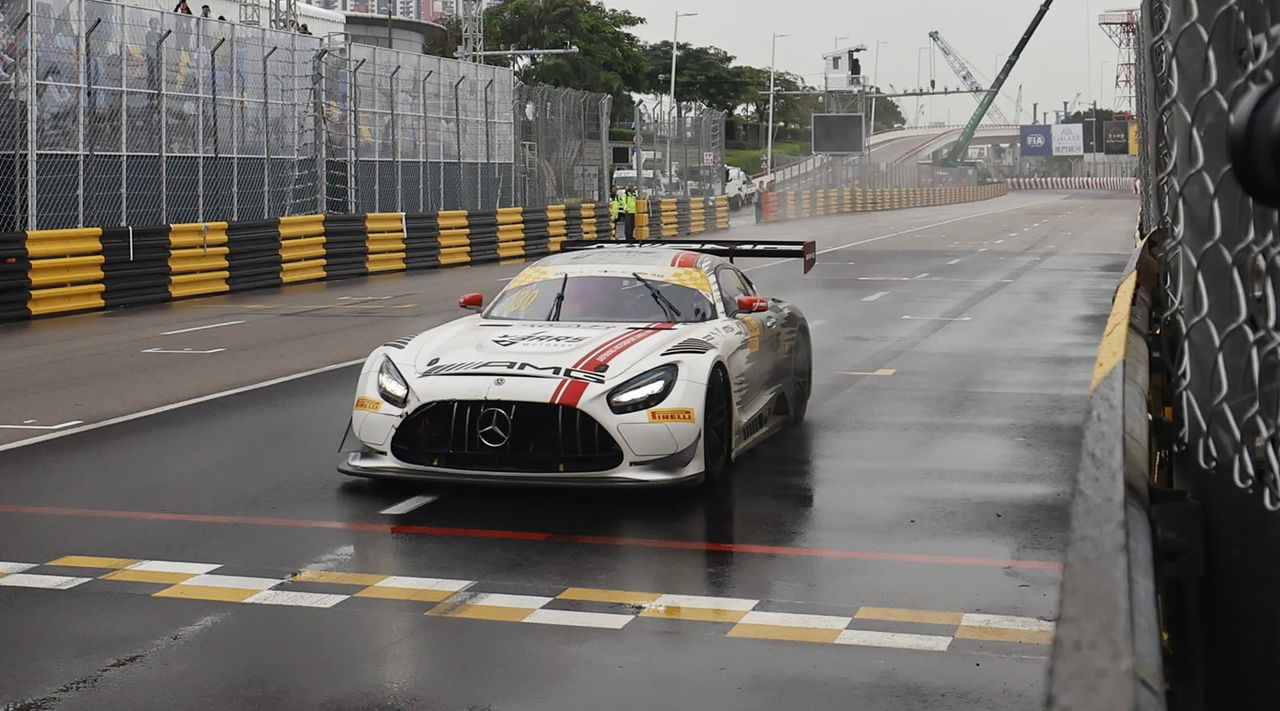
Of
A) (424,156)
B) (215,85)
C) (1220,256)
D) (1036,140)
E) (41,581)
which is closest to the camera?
(1220,256)

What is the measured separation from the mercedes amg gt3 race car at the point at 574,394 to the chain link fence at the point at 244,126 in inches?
573

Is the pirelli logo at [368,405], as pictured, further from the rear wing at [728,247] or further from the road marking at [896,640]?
the road marking at [896,640]

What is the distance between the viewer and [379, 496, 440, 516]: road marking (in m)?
8.57

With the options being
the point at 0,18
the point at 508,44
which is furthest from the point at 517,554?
the point at 508,44

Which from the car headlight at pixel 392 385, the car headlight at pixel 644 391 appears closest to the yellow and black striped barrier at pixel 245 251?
the car headlight at pixel 392 385

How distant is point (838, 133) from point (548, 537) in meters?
84.6

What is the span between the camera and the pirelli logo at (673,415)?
8602 millimetres

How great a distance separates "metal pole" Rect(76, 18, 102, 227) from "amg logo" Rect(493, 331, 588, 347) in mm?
16221

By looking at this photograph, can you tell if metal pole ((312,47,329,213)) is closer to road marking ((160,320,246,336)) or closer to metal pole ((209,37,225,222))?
metal pole ((209,37,225,222))

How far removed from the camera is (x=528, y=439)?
8.55 m

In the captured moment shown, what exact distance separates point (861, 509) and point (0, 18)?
1749cm

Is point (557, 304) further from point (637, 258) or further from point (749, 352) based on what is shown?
point (749, 352)

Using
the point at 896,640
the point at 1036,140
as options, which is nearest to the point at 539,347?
the point at 896,640

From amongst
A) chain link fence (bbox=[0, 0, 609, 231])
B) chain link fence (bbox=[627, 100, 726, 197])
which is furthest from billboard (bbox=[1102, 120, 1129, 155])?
chain link fence (bbox=[0, 0, 609, 231])
